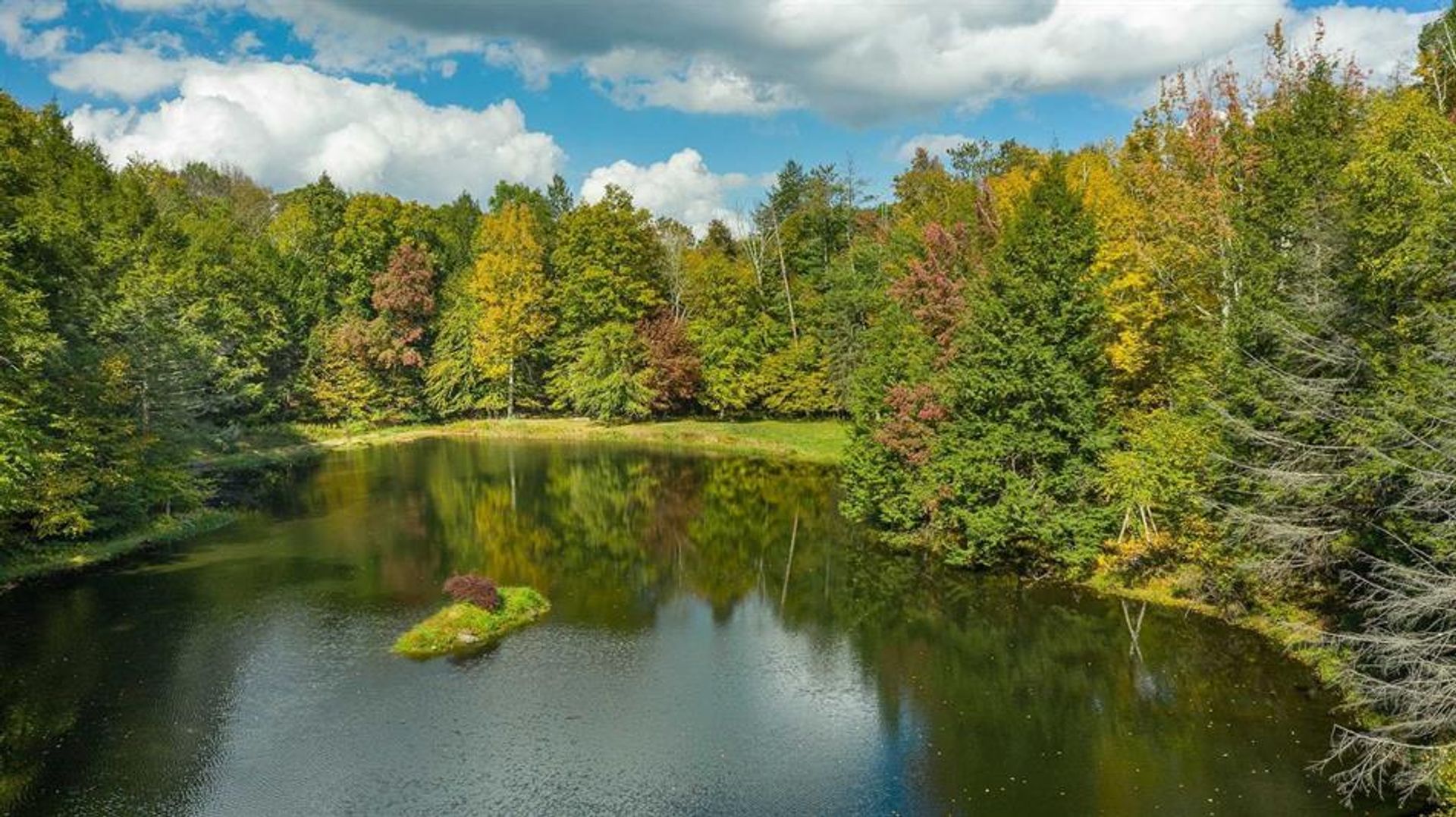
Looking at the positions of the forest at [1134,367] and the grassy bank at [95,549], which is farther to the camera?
the grassy bank at [95,549]

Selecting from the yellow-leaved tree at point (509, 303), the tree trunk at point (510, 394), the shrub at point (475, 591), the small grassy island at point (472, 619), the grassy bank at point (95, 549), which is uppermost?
the yellow-leaved tree at point (509, 303)

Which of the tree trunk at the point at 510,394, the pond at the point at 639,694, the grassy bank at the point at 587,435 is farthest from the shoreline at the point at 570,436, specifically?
the pond at the point at 639,694

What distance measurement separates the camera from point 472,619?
86.1 feet

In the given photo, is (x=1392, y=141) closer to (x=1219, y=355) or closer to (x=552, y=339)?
(x=1219, y=355)

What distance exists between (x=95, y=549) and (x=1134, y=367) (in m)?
40.5

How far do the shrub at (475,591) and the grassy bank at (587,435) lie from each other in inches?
1310

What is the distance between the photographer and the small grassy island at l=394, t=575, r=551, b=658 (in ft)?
82.3

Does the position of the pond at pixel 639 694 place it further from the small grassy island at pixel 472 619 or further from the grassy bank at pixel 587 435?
the grassy bank at pixel 587 435

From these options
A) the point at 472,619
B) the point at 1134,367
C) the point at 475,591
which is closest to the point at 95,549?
the point at 475,591

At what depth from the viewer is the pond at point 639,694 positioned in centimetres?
1744

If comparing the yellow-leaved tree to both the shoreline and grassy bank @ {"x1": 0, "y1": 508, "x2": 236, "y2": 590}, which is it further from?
grassy bank @ {"x1": 0, "y1": 508, "x2": 236, "y2": 590}

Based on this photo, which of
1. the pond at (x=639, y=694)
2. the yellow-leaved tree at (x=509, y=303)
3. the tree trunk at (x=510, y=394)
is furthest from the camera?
the tree trunk at (x=510, y=394)

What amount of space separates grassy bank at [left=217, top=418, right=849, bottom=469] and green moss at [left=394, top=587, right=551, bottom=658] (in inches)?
1300

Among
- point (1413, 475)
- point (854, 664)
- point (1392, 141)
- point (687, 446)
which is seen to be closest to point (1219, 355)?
point (1392, 141)
